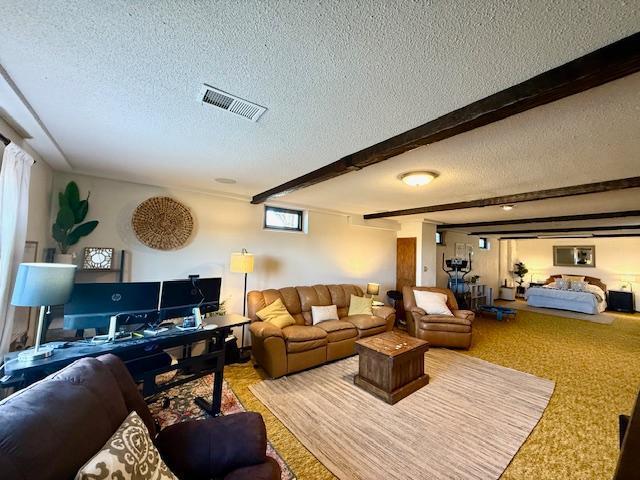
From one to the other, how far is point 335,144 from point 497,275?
1014 cm

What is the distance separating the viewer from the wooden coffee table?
272cm

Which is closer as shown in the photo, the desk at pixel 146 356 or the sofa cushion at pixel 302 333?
the desk at pixel 146 356

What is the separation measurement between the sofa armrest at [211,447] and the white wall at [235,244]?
262 centimetres

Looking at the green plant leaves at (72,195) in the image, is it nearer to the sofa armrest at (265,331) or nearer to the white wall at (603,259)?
the sofa armrest at (265,331)

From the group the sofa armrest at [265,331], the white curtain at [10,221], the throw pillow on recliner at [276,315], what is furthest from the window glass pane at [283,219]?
the white curtain at [10,221]

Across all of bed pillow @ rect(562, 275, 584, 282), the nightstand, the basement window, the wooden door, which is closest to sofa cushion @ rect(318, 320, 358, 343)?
the basement window

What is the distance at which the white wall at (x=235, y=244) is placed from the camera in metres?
3.18

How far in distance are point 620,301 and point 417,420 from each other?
990 cm

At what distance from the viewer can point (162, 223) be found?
3482mm

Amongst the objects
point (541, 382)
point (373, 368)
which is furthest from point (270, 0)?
point (541, 382)

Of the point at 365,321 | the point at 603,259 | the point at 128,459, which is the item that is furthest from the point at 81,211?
the point at 603,259

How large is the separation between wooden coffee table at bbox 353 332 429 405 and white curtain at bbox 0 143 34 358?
305cm

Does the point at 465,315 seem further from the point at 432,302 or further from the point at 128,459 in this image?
the point at 128,459

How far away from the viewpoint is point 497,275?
9586 mm
